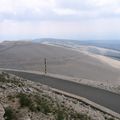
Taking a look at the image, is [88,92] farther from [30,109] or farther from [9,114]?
[9,114]

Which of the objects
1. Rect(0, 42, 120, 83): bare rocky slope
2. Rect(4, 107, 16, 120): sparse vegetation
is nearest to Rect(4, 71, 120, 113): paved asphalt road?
Rect(4, 107, 16, 120): sparse vegetation

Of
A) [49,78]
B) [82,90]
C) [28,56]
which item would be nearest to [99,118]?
[82,90]

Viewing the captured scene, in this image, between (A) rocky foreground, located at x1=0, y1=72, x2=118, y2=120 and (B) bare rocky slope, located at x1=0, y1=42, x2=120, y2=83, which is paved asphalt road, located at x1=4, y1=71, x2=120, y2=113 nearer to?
(A) rocky foreground, located at x1=0, y1=72, x2=118, y2=120

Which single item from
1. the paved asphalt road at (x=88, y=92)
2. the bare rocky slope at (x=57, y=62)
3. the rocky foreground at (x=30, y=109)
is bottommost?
the bare rocky slope at (x=57, y=62)

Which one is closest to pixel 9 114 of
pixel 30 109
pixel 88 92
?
pixel 30 109

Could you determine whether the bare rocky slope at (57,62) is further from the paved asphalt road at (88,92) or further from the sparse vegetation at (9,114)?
the sparse vegetation at (9,114)

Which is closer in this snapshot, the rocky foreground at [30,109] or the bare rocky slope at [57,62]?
the rocky foreground at [30,109]

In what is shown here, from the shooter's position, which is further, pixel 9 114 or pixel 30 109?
pixel 30 109

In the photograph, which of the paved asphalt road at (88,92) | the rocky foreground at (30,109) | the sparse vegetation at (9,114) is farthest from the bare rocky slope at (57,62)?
the sparse vegetation at (9,114)
